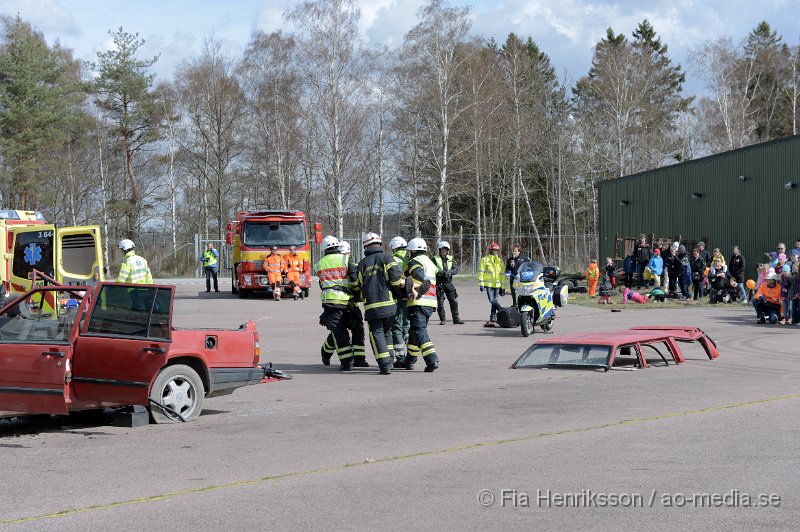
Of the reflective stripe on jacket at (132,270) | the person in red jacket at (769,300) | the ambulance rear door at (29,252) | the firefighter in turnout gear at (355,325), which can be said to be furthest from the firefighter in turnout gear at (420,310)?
the person in red jacket at (769,300)

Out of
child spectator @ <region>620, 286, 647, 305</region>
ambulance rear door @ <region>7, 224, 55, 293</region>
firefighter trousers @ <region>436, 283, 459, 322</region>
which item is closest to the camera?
ambulance rear door @ <region>7, 224, 55, 293</region>

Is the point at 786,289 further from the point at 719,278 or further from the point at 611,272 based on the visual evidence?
the point at 611,272

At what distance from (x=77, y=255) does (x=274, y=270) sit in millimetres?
11936

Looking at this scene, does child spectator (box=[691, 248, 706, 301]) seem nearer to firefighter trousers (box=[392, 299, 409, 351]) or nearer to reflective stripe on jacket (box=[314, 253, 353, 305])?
firefighter trousers (box=[392, 299, 409, 351])

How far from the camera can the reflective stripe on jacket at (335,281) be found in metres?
14.1

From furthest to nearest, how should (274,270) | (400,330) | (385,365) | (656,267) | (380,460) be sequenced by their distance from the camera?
1. (274,270)
2. (656,267)
3. (400,330)
4. (385,365)
5. (380,460)

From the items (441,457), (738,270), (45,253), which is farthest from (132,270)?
(738,270)

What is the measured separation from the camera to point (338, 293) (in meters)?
14.1

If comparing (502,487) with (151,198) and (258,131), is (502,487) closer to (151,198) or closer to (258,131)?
(258,131)

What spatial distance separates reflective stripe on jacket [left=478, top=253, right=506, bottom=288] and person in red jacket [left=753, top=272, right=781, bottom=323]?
574 cm

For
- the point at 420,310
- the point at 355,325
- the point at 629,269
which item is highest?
the point at 629,269

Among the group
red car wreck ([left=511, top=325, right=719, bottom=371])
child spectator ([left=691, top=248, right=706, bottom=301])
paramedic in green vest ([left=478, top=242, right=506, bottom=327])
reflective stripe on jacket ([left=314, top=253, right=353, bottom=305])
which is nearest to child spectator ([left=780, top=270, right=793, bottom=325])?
paramedic in green vest ([left=478, top=242, right=506, bottom=327])

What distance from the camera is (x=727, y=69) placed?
6231cm

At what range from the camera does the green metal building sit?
32.2 metres
